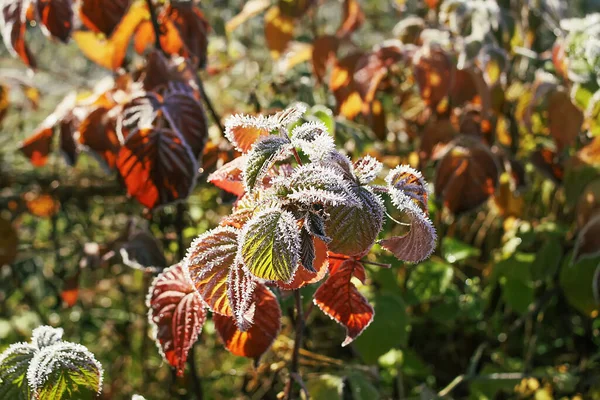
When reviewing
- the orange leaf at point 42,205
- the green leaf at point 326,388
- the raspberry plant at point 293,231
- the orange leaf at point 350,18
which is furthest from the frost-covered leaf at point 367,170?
the orange leaf at point 42,205

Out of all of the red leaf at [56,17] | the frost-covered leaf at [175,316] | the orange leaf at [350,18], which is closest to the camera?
the frost-covered leaf at [175,316]

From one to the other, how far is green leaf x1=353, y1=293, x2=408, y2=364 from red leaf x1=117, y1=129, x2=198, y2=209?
0.49 metres

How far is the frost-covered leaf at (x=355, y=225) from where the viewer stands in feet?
2.20

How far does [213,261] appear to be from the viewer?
28.6 inches

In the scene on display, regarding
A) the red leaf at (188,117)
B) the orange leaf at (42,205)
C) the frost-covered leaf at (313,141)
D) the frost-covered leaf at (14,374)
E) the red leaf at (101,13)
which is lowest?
the orange leaf at (42,205)

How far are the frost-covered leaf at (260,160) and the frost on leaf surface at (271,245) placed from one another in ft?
0.12

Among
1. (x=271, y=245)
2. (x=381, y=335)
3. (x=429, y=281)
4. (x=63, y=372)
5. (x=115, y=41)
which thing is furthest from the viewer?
(x=429, y=281)

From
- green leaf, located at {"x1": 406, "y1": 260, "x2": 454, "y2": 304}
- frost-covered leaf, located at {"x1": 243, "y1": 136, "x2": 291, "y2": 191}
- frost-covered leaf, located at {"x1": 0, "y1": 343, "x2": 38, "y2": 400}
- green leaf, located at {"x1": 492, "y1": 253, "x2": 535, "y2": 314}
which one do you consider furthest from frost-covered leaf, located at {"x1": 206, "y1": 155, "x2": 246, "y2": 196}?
green leaf, located at {"x1": 492, "y1": 253, "x2": 535, "y2": 314}

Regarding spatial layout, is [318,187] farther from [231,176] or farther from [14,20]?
[14,20]

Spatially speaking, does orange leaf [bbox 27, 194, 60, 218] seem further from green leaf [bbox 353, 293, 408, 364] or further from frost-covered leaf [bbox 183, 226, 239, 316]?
frost-covered leaf [bbox 183, 226, 239, 316]

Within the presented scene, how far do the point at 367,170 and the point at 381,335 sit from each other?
64cm

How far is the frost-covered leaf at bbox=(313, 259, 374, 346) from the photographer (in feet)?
2.68

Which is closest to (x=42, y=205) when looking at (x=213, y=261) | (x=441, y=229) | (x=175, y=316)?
(x=441, y=229)

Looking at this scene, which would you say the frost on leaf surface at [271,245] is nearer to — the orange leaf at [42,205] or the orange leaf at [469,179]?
the orange leaf at [469,179]
